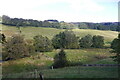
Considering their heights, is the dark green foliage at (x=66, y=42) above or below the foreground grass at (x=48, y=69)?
above

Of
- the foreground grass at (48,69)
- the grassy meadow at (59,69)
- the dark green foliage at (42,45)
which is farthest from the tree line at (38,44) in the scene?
the foreground grass at (48,69)

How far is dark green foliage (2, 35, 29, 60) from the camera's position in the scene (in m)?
63.5

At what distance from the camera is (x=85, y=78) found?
24.8 m

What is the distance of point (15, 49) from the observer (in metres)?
63.9

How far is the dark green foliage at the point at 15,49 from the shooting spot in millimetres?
63500

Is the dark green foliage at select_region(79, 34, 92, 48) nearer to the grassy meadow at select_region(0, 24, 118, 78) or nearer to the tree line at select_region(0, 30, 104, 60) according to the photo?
the tree line at select_region(0, 30, 104, 60)

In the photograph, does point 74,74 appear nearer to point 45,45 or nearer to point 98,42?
point 45,45

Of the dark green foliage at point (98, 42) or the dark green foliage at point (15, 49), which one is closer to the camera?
the dark green foliage at point (15, 49)

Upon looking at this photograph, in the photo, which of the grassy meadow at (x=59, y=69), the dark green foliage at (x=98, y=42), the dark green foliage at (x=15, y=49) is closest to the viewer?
the grassy meadow at (x=59, y=69)

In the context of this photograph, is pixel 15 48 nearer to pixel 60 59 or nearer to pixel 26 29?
pixel 60 59

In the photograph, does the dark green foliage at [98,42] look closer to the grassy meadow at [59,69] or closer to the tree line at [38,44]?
the tree line at [38,44]

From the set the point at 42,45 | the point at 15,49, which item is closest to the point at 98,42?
the point at 42,45

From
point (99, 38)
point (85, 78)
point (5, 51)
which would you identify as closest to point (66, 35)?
point (99, 38)

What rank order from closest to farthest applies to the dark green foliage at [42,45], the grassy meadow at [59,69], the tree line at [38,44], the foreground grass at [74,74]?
the foreground grass at [74,74] → the grassy meadow at [59,69] → the tree line at [38,44] → the dark green foliage at [42,45]
